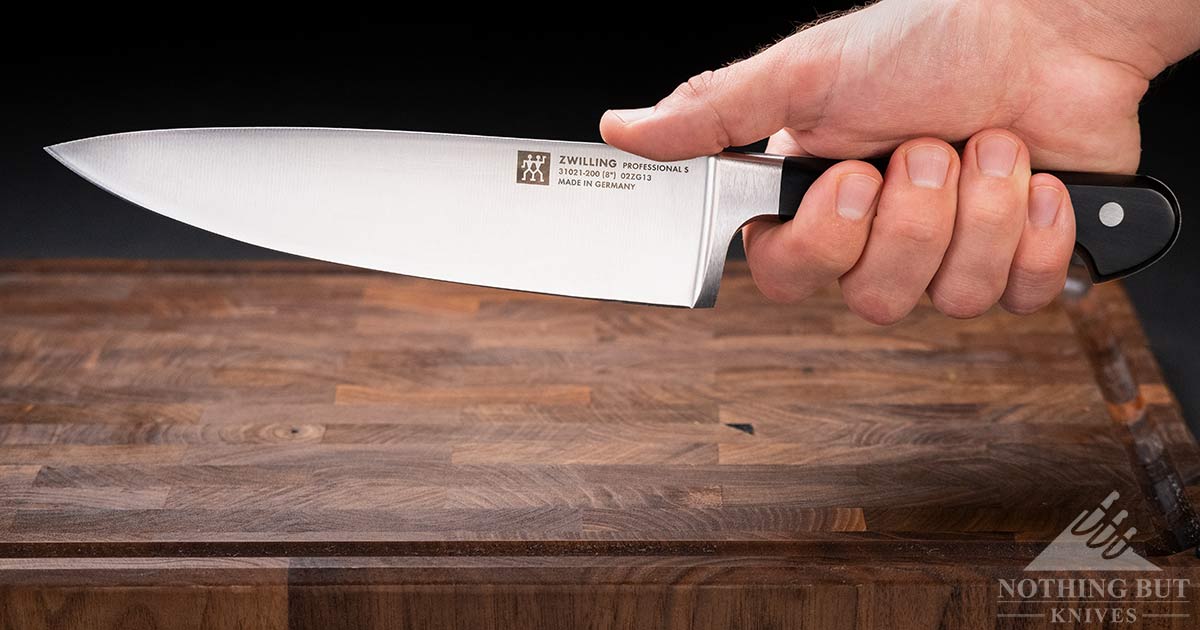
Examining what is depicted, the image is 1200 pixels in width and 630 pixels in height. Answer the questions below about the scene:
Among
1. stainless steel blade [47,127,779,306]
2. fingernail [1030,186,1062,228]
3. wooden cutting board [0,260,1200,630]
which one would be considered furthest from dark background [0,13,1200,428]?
fingernail [1030,186,1062,228]

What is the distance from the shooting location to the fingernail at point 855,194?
107cm

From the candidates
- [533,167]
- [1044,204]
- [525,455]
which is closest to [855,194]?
[1044,204]

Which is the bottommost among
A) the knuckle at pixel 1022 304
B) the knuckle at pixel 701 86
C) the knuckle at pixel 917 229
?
the knuckle at pixel 1022 304

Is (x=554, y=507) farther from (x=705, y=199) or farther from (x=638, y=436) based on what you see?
(x=705, y=199)

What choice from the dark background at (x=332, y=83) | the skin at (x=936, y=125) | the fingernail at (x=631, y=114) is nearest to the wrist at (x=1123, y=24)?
the skin at (x=936, y=125)

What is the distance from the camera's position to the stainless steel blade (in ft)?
3.60

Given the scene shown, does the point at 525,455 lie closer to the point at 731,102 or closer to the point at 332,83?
the point at 731,102

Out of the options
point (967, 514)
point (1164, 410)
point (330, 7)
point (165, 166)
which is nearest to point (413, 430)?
point (165, 166)

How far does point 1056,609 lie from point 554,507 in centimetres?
44

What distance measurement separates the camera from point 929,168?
1067 mm

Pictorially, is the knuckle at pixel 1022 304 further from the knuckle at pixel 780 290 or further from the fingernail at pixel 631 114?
the fingernail at pixel 631 114

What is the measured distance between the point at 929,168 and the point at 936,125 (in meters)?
0.07

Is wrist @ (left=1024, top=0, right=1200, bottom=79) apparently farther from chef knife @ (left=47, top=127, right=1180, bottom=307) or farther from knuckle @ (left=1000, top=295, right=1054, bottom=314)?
knuckle @ (left=1000, top=295, right=1054, bottom=314)

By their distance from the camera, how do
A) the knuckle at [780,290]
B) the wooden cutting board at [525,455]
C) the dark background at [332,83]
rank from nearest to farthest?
the wooden cutting board at [525,455]
the knuckle at [780,290]
the dark background at [332,83]
